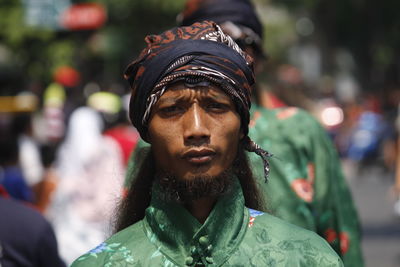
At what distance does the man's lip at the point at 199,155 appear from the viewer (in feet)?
8.31

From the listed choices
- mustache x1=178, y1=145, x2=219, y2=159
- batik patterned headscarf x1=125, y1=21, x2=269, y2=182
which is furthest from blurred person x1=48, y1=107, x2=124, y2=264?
mustache x1=178, y1=145, x2=219, y2=159

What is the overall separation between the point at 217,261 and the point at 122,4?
27.3 meters

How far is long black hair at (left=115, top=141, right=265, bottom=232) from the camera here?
2.82 metres

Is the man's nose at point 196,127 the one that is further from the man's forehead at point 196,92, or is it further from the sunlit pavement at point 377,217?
the sunlit pavement at point 377,217

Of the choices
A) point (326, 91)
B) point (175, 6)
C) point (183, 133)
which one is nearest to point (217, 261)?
point (183, 133)

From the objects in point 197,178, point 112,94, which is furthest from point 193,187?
point 112,94

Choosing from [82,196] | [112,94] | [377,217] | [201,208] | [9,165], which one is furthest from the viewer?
[377,217]

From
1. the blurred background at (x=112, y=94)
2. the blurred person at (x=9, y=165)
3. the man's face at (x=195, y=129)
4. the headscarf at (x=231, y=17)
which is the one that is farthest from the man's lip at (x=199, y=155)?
the blurred person at (x=9, y=165)

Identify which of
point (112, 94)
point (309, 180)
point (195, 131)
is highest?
point (195, 131)

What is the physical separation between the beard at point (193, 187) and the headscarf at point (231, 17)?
5.23 feet

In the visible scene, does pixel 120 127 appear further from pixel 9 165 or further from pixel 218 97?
pixel 218 97

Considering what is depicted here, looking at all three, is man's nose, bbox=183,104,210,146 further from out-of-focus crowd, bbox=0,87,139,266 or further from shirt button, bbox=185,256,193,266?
out-of-focus crowd, bbox=0,87,139,266

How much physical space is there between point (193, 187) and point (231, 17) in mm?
1780

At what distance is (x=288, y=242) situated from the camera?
8.36 ft
